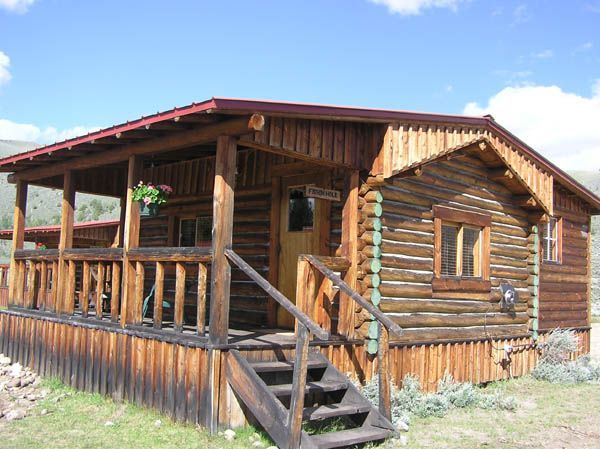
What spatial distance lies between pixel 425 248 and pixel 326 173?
2115 mm

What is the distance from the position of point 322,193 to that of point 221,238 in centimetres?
213

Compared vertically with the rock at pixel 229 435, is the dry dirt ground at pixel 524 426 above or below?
below

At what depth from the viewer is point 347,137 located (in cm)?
883

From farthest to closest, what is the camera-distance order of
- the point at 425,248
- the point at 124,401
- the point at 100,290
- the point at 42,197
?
1. the point at 42,197
2. the point at 425,248
3. the point at 100,290
4. the point at 124,401

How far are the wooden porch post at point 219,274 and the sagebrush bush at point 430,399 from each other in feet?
7.72

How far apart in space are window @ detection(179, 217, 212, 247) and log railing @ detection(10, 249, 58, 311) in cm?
257

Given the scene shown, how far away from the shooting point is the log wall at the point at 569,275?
46.2 ft

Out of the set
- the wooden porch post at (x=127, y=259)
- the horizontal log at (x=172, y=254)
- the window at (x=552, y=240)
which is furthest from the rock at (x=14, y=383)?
the window at (x=552, y=240)

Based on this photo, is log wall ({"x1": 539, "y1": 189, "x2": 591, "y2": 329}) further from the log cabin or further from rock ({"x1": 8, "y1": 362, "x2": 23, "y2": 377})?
rock ({"x1": 8, "y1": 362, "x2": 23, "y2": 377})

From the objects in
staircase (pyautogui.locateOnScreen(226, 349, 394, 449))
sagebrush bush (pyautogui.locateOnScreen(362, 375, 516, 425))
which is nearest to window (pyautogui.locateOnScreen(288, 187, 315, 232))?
staircase (pyautogui.locateOnScreen(226, 349, 394, 449))

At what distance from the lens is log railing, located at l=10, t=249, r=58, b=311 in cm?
1059

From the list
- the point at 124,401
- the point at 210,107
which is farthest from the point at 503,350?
the point at 210,107

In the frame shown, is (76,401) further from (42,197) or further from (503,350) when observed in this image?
(42,197)

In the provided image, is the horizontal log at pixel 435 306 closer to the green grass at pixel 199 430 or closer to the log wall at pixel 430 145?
the green grass at pixel 199 430
